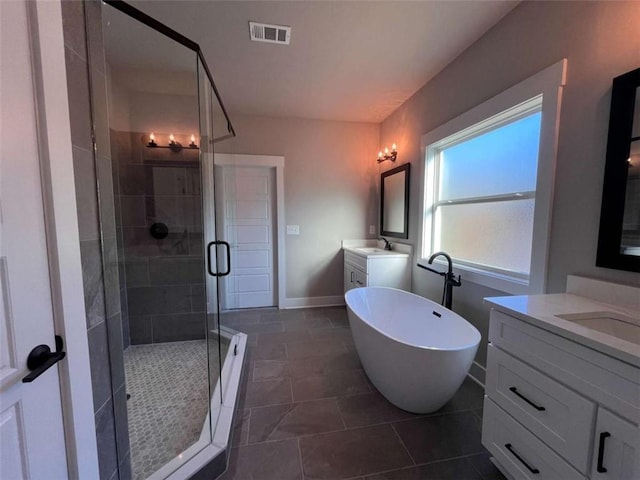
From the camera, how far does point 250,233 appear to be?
12.0 feet

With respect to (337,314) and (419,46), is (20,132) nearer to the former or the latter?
(419,46)

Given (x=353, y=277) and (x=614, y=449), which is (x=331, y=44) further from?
(x=614, y=449)

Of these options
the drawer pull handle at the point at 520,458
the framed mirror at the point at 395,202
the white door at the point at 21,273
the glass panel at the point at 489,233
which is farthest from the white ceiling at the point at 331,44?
the drawer pull handle at the point at 520,458

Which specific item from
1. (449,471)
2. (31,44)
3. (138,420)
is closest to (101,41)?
(31,44)

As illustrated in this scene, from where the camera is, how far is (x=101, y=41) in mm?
1026

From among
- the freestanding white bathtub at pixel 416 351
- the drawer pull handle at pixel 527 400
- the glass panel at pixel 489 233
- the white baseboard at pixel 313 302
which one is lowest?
the white baseboard at pixel 313 302

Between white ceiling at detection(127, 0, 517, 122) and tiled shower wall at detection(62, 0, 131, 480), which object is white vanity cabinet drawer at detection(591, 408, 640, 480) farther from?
white ceiling at detection(127, 0, 517, 122)

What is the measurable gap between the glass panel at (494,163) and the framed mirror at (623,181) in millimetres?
462

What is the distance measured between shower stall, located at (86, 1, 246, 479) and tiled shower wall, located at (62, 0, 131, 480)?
0.72 metres

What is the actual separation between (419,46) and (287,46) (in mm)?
1067

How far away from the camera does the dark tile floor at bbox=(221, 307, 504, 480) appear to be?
1.37 metres

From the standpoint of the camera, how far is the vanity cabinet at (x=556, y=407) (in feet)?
2.68

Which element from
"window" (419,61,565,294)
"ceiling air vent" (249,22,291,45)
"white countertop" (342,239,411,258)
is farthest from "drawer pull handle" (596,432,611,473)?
"ceiling air vent" (249,22,291,45)

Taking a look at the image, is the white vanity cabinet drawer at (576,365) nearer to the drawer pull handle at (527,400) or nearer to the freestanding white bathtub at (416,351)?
the drawer pull handle at (527,400)
